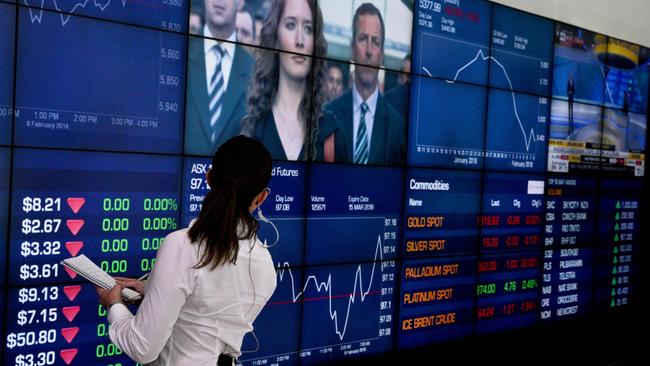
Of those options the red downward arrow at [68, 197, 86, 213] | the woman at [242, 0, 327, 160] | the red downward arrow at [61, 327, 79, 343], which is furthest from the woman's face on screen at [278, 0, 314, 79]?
the red downward arrow at [61, 327, 79, 343]

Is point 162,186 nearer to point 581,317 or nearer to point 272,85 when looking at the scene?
point 272,85

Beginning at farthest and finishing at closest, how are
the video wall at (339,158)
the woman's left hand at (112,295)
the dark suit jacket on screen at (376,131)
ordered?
the dark suit jacket on screen at (376,131) < the video wall at (339,158) < the woman's left hand at (112,295)

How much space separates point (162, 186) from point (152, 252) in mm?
274

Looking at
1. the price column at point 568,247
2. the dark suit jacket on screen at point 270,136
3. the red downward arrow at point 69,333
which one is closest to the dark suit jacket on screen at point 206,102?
the dark suit jacket on screen at point 270,136

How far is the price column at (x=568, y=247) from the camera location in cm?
467

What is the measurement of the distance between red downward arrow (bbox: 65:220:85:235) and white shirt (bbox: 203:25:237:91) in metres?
0.78

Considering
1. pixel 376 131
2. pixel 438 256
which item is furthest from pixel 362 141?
pixel 438 256

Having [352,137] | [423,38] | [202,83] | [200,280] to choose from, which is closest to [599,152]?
[423,38]

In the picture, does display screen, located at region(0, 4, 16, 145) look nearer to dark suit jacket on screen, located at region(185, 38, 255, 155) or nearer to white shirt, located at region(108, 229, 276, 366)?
dark suit jacket on screen, located at region(185, 38, 255, 155)

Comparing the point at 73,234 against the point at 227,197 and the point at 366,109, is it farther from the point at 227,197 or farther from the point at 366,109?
the point at 366,109

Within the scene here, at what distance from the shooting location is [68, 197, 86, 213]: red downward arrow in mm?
2680

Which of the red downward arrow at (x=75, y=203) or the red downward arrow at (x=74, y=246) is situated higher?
the red downward arrow at (x=75, y=203)

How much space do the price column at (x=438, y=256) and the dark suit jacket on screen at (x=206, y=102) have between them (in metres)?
1.12

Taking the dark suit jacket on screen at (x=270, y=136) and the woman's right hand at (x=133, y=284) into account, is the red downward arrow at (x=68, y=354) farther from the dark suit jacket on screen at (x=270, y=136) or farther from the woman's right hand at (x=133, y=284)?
the dark suit jacket on screen at (x=270, y=136)
